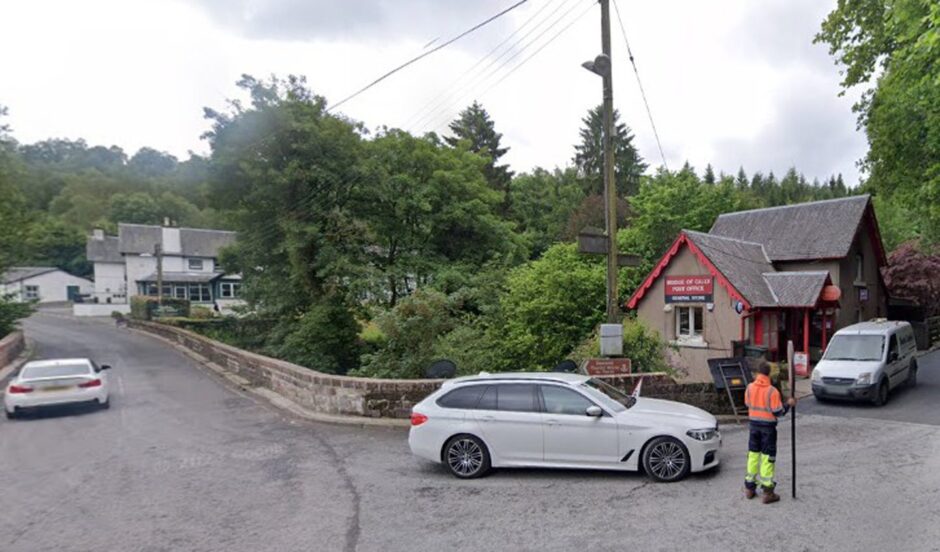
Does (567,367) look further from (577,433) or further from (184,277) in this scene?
(184,277)

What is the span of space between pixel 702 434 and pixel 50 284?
83.8 m

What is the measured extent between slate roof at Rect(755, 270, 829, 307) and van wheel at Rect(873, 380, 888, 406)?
185 inches

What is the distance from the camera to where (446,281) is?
76.9ft

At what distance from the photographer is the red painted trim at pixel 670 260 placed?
17250 mm

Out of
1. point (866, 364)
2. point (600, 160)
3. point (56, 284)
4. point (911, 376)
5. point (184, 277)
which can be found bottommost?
point (911, 376)

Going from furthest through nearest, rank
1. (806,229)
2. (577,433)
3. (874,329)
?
(806,229), (874,329), (577,433)

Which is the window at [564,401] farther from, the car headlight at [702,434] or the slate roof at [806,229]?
the slate roof at [806,229]

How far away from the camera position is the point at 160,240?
5850cm

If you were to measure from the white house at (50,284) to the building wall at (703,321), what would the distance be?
6997 cm

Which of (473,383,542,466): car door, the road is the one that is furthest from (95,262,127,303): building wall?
(473,383,542,466): car door

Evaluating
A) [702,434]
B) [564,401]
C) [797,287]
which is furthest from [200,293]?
[702,434]

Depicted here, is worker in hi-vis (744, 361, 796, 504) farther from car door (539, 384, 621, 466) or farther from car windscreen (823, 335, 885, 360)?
car windscreen (823, 335, 885, 360)

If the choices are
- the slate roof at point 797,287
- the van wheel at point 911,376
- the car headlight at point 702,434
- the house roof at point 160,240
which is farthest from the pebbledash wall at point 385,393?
the house roof at point 160,240

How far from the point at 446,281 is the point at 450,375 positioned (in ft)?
39.0
